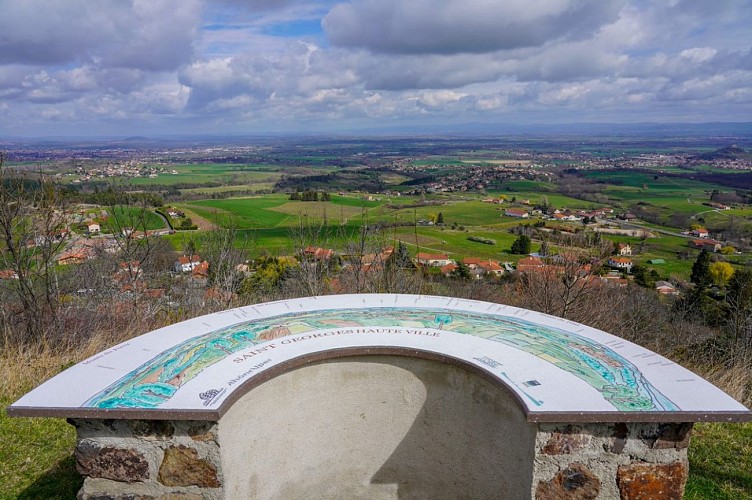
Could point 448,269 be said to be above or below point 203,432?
below

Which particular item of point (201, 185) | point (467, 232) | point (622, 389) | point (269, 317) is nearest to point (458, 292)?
point (269, 317)

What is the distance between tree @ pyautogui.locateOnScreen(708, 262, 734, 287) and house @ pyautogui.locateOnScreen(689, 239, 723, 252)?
7359 millimetres

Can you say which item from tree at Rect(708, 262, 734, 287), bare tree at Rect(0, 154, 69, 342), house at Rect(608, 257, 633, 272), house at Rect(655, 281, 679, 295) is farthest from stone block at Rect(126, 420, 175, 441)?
tree at Rect(708, 262, 734, 287)

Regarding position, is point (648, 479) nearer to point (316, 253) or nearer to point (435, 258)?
point (316, 253)

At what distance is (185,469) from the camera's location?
139 inches

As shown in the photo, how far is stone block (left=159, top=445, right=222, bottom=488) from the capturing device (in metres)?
3.52

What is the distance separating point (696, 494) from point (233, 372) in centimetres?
411

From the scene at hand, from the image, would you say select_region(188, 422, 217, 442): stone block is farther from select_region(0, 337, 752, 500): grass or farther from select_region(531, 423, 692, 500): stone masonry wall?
select_region(531, 423, 692, 500): stone masonry wall

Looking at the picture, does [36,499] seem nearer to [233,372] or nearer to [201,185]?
[233,372]

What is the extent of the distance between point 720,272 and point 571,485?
24.6 meters

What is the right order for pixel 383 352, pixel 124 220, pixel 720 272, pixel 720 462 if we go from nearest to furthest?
pixel 383 352 → pixel 720 462 → pixel 124 220 → pixel 720 272

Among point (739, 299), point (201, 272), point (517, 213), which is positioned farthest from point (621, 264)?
point (201, 272)

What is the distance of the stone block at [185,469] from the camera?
3520 mm

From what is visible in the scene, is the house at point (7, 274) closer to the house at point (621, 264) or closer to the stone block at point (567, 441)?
the stone block at point (567, 441)
